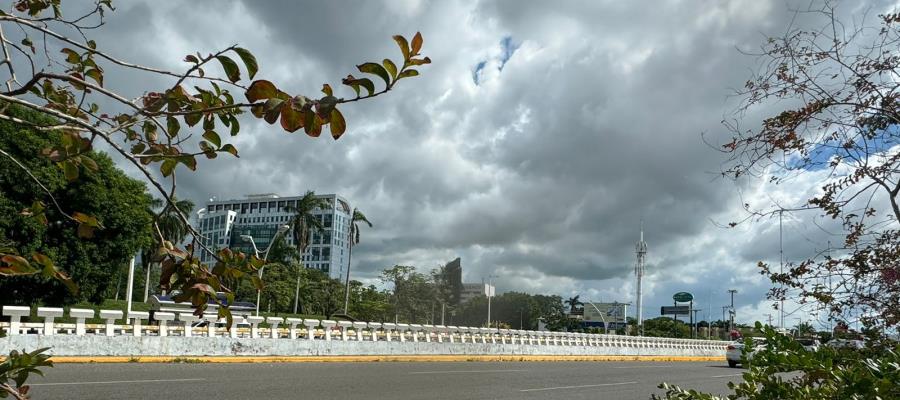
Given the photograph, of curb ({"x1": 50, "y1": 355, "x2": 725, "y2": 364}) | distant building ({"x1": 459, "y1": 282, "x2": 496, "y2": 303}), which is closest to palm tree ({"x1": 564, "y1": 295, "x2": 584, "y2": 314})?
distant building ({"x1": 459, "y1": 282, "x2": 496, "y2": 303})

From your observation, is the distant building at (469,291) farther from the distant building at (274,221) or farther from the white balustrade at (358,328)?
the white balustrade at (358,328)

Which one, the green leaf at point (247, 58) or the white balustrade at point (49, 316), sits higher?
the green leaf at point (247, 58)

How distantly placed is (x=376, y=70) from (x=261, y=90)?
0.30 metres

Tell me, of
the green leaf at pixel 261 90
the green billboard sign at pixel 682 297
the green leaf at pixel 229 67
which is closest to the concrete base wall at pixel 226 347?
the green leaf at pixel 229 67

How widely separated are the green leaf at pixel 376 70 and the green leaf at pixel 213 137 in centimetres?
71

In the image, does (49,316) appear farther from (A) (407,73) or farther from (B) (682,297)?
(B) (682,297)

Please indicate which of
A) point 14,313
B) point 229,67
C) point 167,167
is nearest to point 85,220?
point 167,167

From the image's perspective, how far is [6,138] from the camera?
85.0ft

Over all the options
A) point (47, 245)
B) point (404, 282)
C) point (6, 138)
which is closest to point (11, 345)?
point (6, 138)

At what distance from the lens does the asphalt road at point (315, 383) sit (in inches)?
411

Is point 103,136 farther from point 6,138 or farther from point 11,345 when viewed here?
point 6,138

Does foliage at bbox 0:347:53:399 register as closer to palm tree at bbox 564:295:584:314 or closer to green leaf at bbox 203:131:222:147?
green leaf at bbox 203:131:222:147

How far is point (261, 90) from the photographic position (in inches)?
73.2

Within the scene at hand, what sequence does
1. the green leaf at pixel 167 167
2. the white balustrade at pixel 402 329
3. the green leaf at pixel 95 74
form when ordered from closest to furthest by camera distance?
the green leaf at pixel 167 167
the green leaf at pixel 95 74
the white balustrade at pixel 402 329
